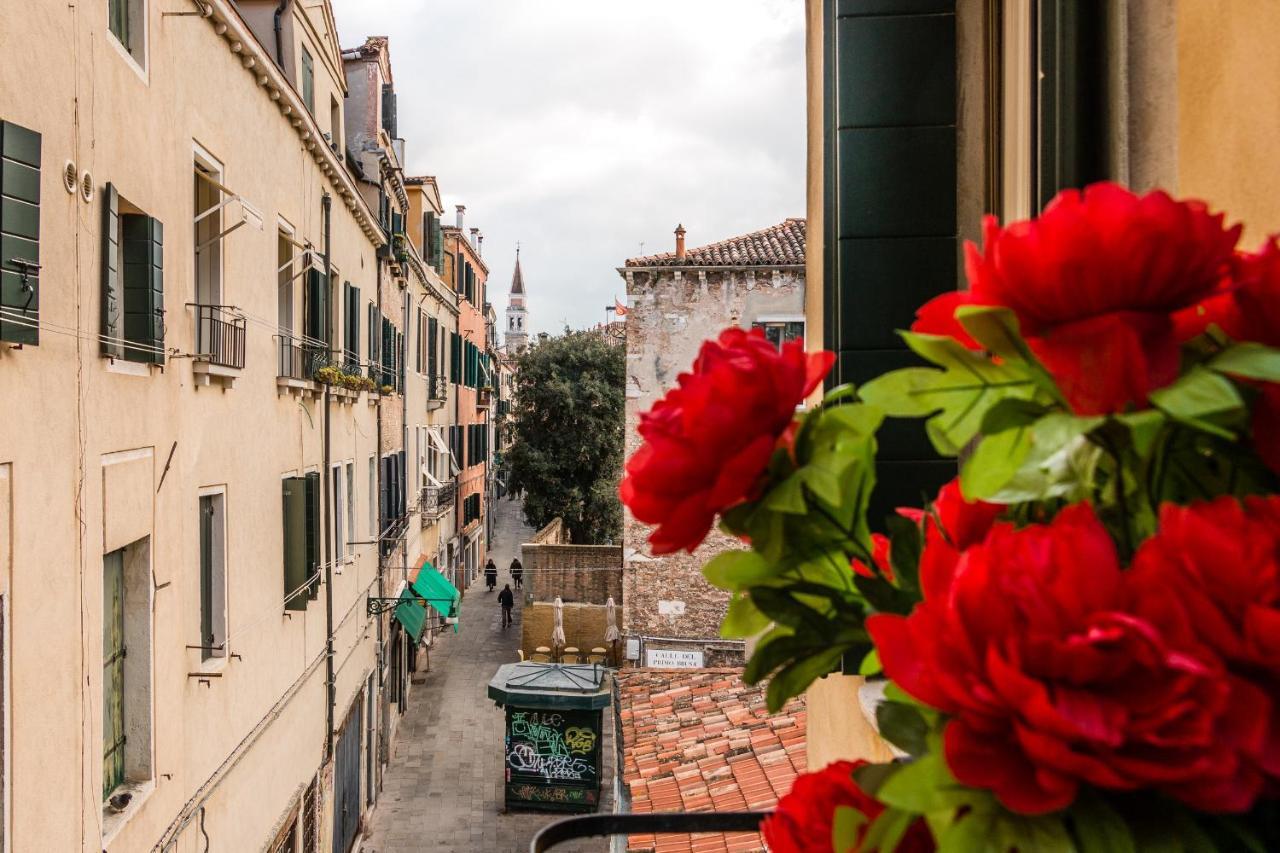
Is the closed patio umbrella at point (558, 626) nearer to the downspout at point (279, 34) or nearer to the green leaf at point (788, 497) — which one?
the downspout at point (279, 34)

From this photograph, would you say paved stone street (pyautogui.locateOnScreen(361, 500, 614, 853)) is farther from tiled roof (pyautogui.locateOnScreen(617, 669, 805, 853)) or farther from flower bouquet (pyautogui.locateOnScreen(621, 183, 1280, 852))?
flower bouquet (pyautogui.locateOnScreen(621, 183, 1280, 852))

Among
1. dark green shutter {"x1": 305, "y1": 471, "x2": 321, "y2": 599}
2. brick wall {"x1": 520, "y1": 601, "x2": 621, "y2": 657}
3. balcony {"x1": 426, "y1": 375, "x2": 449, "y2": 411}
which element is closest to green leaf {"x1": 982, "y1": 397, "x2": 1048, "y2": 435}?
dark green shutter {"x1": 305, "y1": 471, "x2": 321, "y2": 599}

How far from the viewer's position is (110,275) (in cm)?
599

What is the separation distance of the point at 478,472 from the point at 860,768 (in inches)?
1427

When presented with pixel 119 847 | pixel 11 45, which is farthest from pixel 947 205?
pixel 119 847

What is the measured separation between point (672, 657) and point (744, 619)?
18.8m

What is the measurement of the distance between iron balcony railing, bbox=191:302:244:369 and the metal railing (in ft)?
21.5

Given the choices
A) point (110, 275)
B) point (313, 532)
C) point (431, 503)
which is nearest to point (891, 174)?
point (110, 275)

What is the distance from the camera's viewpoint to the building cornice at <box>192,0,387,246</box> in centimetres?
822

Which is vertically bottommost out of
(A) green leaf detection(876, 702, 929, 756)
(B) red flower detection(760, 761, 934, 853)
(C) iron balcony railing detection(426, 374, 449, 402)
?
(B) red flower detection(760, 761, 934, 853)

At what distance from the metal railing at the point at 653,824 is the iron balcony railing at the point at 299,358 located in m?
9.18

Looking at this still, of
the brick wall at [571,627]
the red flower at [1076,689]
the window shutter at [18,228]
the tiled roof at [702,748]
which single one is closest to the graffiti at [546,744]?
the tiled roof at [702,748]

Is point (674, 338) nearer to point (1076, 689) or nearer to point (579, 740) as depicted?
point (579, 740)

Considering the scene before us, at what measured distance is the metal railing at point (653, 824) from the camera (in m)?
1.69
